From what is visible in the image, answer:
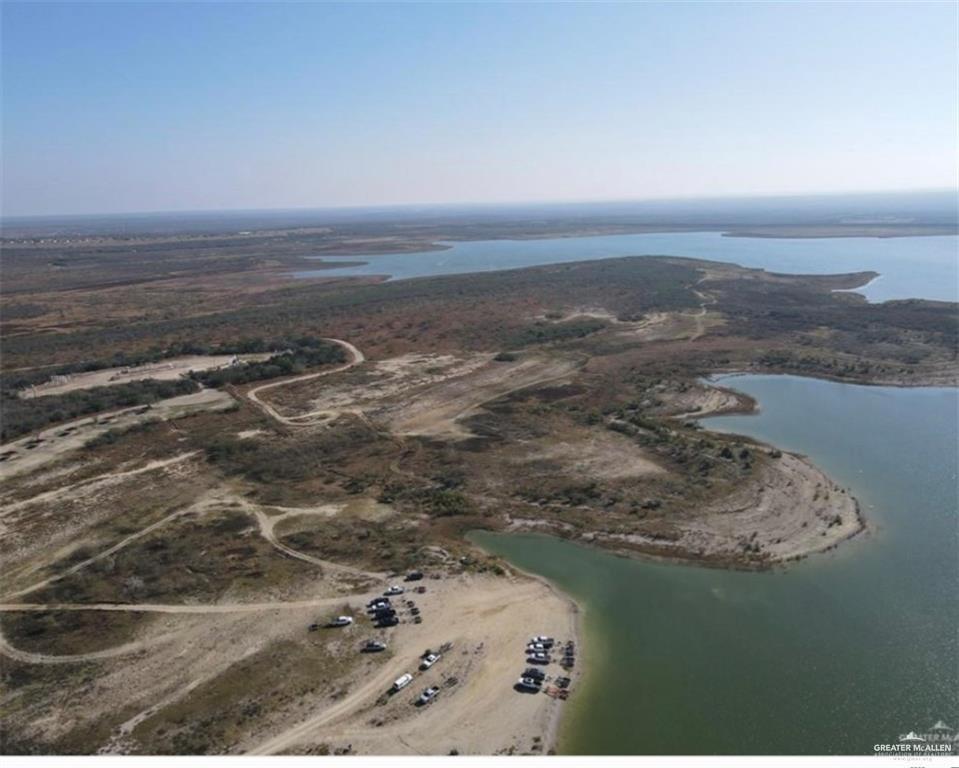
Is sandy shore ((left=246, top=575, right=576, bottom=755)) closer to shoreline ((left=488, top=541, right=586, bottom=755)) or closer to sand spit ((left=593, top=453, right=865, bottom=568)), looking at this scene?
shoreline ((left=488, top=541, right=586, bottom=755))

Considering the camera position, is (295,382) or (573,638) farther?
(295,382)

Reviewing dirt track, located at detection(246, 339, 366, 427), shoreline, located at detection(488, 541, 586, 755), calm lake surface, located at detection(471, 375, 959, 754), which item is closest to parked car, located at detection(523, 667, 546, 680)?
calm lake surface, located at detection(471, 375, 959, 754)

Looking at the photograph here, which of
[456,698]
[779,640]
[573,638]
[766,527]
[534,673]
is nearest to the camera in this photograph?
[456,698]

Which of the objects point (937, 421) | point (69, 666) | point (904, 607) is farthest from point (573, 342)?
point (69, 666)

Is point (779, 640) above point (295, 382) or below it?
below

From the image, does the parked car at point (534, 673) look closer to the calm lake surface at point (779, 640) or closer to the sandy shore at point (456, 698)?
the sandy shore at point (456, 698)

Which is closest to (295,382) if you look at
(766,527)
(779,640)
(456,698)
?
(456,698)

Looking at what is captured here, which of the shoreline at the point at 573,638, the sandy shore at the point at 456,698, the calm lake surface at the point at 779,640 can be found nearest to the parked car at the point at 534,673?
the sandy shore at the point at 456,698

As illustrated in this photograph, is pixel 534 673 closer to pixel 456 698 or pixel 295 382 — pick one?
pixel 456 698
